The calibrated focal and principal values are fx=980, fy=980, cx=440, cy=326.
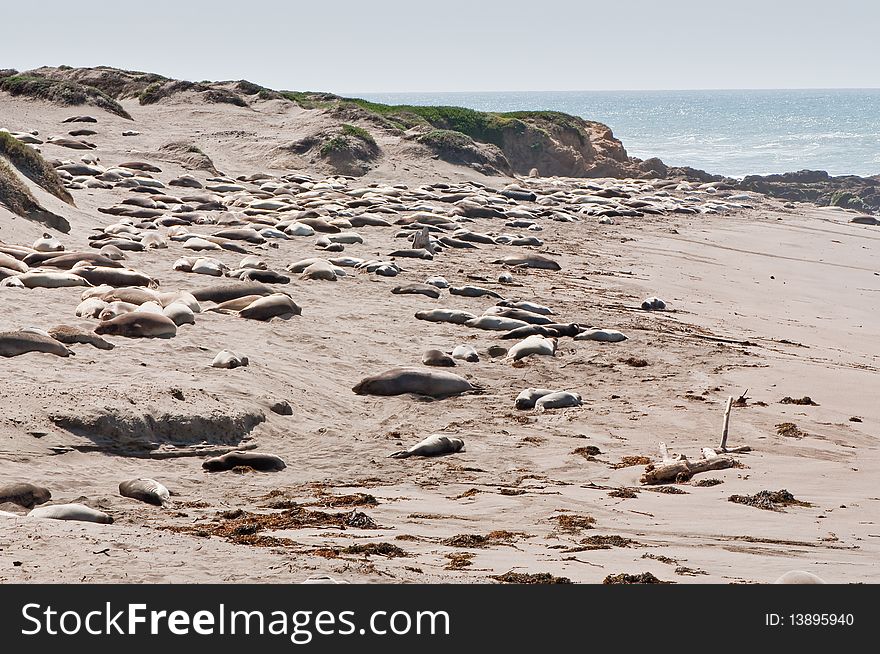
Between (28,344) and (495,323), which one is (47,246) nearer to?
(28,344)

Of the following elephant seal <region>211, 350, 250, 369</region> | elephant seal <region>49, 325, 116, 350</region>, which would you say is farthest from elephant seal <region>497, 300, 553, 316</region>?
elephant seal <region>49, 325, 116, 350</region>

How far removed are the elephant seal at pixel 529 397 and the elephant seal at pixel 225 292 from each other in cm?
348

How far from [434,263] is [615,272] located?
9.88 ft

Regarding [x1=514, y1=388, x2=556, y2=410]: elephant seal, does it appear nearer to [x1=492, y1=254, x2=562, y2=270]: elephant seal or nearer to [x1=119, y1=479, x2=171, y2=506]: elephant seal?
[x1=119, y1=479, x2=171, y2=506]: elephant seal

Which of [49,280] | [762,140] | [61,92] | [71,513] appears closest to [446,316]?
[49,280]

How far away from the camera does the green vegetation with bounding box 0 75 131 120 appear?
3225 cm

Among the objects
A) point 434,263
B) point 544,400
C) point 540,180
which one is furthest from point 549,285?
point 540,180

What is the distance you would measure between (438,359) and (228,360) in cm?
203

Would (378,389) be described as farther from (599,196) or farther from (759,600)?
(599,196)

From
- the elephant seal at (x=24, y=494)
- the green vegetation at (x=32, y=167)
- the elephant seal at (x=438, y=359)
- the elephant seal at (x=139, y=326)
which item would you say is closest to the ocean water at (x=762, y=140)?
the green vegetation at (x=32, y=167)

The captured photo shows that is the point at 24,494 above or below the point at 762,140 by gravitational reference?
below

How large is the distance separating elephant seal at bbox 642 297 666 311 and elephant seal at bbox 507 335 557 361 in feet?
10.8

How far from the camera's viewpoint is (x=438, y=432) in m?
7.20

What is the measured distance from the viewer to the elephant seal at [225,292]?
9.90 m
